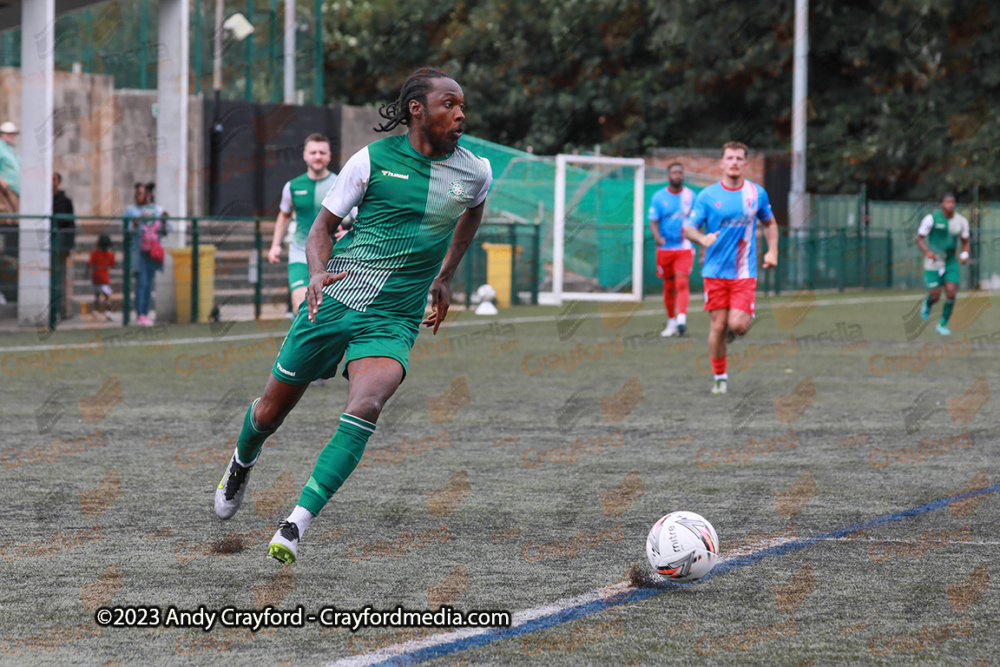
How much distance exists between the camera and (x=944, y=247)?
20.9 m

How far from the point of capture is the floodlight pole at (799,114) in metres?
34.8

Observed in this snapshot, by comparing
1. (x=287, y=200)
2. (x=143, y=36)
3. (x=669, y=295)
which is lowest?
(x=669, y=295)

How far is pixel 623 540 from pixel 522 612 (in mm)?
1373

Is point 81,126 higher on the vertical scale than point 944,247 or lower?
higher

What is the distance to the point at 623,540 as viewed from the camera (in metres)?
6.18

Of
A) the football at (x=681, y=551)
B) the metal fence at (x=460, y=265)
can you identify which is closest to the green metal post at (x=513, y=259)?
the metal fence at (x=460, y=265)

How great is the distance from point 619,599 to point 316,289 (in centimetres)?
164

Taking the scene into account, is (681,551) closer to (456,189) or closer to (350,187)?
(456,189)

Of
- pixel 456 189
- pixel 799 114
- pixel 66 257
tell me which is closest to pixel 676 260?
pixel 66 257

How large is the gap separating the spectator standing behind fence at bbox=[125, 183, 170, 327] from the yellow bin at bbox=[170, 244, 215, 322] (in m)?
0.36

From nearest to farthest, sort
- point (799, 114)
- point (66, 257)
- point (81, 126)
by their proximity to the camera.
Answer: point (66, 257) → point (81, 126) → point (799, 114)

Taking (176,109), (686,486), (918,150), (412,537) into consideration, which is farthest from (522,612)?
(918,150)

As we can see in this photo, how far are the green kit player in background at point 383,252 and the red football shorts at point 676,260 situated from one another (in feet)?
41.6

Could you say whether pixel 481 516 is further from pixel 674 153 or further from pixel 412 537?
pixel 674 153
